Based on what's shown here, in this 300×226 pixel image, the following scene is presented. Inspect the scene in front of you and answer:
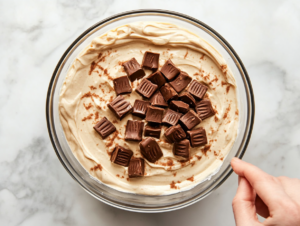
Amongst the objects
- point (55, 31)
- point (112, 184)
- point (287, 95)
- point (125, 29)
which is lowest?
point (112, 184)

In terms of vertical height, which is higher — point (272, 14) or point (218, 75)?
point (272, 14)

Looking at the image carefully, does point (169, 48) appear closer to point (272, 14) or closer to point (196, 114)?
point (196, 114)

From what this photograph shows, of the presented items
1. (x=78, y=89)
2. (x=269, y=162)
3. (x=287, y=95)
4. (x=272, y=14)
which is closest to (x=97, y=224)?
(x=78, y=89)

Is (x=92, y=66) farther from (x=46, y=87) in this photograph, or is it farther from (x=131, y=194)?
(x=131, y=194)

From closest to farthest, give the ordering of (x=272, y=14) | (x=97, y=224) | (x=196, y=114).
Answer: (x=196, y=114) → (x=97, y=224) → (x=272, y=14)

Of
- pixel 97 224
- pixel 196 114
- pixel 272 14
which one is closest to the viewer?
pixel 196 114

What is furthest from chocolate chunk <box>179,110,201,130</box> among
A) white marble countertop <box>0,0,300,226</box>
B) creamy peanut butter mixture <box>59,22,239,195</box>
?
white marble countertop <box>0,0,300,226</box>

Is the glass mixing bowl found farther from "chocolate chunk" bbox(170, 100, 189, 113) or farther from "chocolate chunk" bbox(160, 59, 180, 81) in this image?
"chocolate chunk" bbox(170, 100, 189, 113)

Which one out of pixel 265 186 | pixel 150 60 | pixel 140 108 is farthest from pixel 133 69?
pixel 265 186
